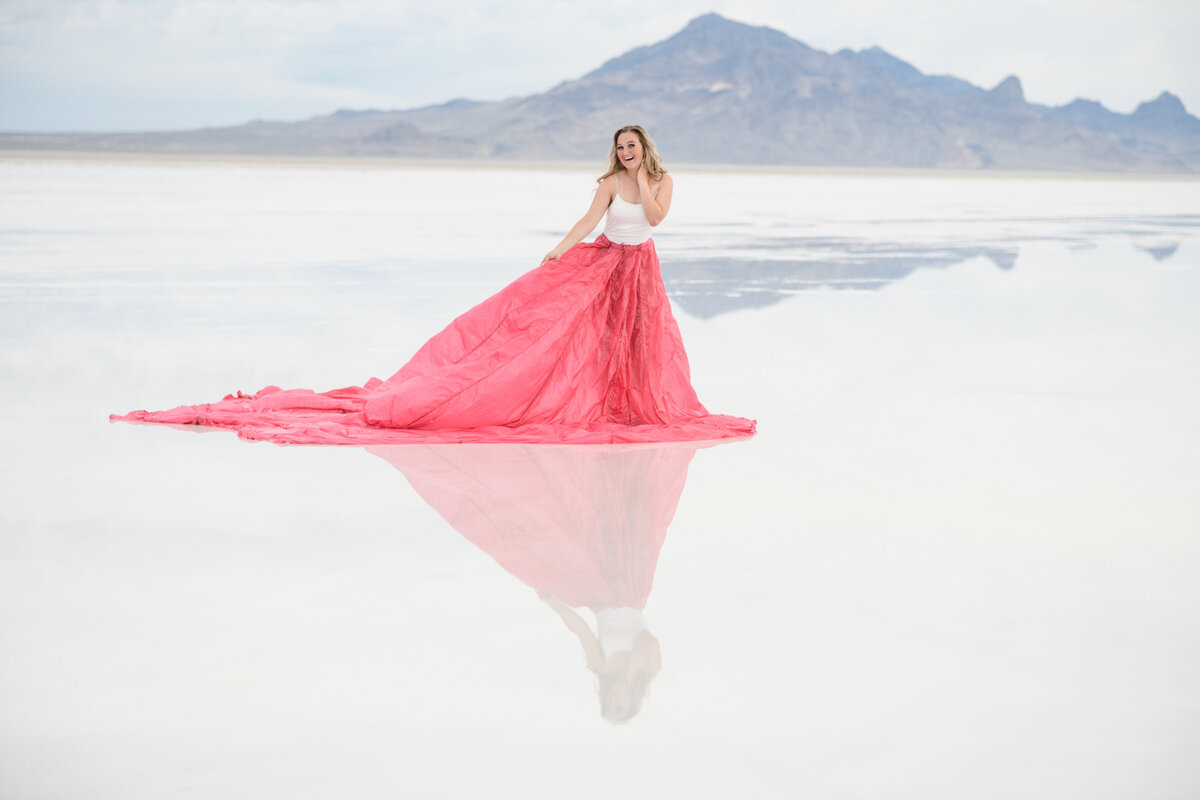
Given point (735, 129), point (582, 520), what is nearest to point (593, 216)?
point (582, 520)

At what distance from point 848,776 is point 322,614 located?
1.48 metres

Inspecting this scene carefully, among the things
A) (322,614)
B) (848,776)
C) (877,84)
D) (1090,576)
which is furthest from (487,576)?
(877,84)

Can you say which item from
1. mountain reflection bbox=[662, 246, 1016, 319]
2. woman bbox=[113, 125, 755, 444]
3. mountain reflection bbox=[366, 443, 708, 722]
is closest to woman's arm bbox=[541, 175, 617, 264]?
woman bbox=[113, 125, 755, 444]

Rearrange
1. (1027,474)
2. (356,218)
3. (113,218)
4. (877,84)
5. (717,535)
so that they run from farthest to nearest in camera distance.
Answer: (877,84)
(356,218)
(113,218)
(1027,474)
(717,535)

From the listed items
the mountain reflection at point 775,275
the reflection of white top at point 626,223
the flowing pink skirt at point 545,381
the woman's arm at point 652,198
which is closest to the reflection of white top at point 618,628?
the flowing pink skirt at point 545,381

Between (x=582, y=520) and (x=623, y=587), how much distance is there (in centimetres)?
66

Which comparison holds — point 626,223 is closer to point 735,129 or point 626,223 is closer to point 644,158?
point 644,158

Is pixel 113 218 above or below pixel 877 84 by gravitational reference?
below

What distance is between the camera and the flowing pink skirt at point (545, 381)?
5523 millimetres

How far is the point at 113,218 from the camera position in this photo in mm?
18969

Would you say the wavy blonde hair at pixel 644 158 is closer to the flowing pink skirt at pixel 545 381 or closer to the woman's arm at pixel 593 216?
the woman's arm at pixel 593 216

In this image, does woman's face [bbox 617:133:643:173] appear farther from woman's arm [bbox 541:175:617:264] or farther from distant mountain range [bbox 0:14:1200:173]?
distant mountain range [bbox 0:14:1200:173]

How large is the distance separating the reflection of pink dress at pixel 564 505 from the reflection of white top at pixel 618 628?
0.06 metres

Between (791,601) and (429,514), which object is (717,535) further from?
(429,514)
